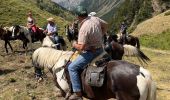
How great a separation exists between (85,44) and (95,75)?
0.87 m

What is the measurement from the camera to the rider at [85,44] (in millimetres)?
9789

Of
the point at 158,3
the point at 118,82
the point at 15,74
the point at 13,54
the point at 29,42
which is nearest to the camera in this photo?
the point at 118,82

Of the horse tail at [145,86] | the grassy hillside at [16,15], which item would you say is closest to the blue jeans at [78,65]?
the horse tail at [145,86]

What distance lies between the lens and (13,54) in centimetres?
2542

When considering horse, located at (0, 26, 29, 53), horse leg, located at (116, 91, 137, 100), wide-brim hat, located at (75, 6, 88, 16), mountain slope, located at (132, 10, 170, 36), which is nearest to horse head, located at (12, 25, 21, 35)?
horse, located at (0, 26, 29, 53)

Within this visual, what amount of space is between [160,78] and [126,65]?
40.1 ft

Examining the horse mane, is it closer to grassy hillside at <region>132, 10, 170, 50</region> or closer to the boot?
the boot

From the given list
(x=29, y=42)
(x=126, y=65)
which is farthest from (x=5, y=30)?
(x=126, y=65)

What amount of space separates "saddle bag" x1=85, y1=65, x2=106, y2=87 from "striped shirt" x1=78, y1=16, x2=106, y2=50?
2.06 ft

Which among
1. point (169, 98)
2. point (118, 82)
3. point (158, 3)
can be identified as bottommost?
point (169, 98)

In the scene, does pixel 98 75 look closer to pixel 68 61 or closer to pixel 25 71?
pixel 68 61

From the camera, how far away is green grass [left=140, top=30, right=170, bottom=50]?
41.7 meters

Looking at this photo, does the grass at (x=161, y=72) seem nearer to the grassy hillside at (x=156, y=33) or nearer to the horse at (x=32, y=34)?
the horse at (x=32, y=34)

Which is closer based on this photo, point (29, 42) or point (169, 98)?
point (169, 98)
